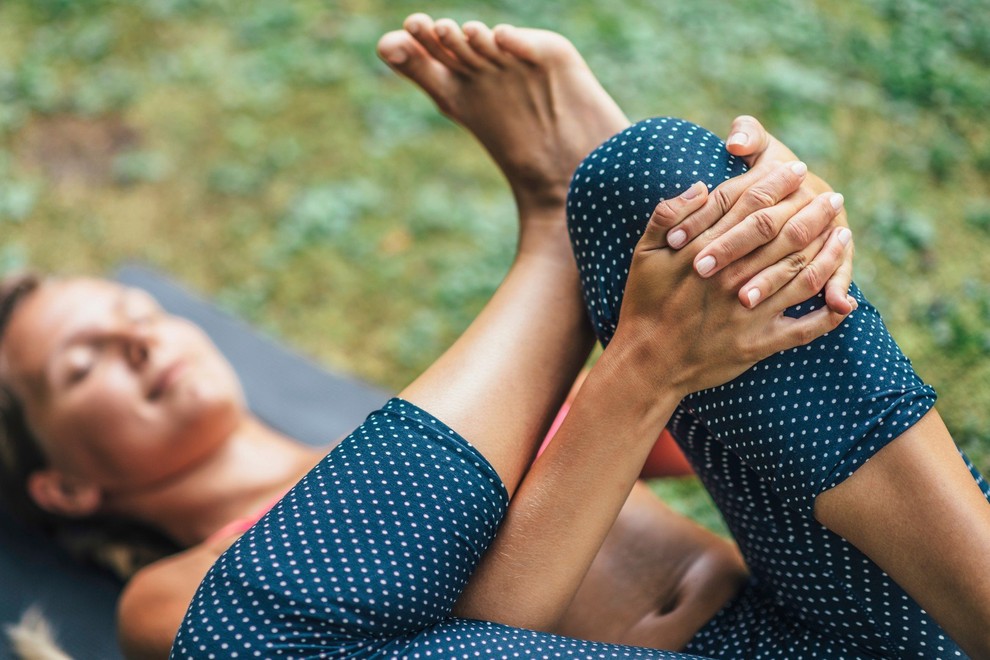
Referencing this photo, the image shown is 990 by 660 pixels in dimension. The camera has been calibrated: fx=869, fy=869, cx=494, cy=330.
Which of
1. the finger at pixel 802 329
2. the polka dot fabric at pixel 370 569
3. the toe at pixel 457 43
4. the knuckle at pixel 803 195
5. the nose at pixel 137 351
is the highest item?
the toe at pixel 457 43

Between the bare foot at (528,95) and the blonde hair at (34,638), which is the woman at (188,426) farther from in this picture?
the blonde hair at (34,638)

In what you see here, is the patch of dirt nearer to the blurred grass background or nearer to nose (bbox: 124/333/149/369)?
the blurred grass background

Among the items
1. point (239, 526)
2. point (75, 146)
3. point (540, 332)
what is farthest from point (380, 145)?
point (540, 332)

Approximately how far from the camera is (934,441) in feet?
4.48

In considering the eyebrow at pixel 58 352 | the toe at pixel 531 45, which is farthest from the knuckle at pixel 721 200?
the eyebrow at pixel 58 352

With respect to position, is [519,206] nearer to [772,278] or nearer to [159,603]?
[772,278]

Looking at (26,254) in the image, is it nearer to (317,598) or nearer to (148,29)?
(148,29)

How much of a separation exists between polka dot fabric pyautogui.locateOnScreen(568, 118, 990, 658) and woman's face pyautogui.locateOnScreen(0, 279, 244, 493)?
119 centimetres

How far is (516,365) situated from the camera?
1713 mm

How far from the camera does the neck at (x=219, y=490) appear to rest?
2.38 m

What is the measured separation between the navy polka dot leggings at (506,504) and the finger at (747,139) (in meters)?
0.03

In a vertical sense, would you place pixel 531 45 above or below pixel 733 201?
above

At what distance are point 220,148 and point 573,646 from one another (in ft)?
10.6

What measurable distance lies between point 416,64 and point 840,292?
1.16 metres
